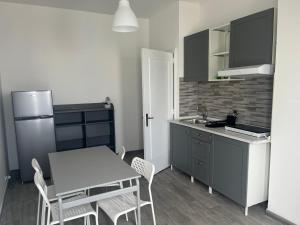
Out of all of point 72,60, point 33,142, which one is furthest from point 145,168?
point 72,60

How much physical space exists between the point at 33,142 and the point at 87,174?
76.0 inches

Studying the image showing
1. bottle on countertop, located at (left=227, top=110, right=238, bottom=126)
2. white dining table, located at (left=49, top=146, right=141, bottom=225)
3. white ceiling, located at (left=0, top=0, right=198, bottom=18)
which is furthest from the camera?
white ceiling, located at (left=0, top=0, right=198, bottom=18)

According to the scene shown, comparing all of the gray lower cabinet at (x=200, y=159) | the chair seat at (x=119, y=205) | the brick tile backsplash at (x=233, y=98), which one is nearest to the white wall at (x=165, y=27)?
the brick tile backsplash at (x=233, y=98)

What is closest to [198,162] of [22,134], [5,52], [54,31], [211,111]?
[211,111]

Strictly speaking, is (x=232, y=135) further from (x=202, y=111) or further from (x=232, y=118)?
(x=202, y=111)

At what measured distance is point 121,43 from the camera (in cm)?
448

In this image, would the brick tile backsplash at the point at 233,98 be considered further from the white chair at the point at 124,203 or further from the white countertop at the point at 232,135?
the white chair at the point at 124,203

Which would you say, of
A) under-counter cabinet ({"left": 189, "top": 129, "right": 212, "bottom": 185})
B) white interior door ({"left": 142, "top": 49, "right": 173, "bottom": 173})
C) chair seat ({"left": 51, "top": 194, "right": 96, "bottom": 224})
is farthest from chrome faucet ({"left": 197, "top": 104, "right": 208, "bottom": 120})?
chair seat ({"left": 51, "top": 194, "right": 96, "bottom": 224})

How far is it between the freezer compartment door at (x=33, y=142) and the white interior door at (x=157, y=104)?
1504 mm

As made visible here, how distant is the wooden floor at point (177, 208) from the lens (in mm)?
2521

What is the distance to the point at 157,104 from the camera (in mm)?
3721

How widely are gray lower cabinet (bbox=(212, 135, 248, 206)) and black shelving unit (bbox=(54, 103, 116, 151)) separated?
212 cm

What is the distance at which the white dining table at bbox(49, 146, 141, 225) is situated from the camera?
5.91 feet

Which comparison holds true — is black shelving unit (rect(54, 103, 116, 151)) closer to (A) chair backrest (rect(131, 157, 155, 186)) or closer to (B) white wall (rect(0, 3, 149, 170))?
(B) white wall (rect(0, 3, 149, 170))
